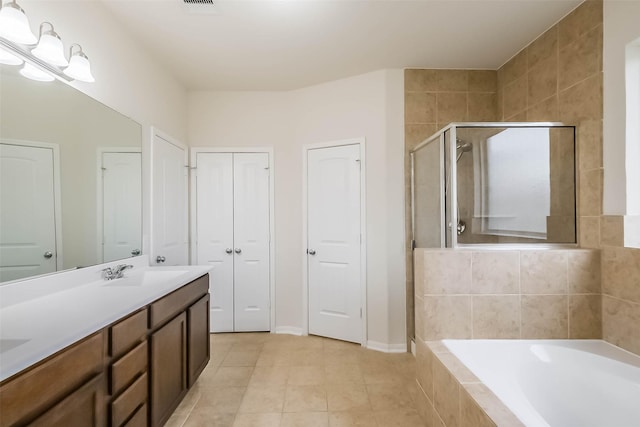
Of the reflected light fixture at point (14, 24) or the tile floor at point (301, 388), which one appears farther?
the tile floor at point (301, 388)

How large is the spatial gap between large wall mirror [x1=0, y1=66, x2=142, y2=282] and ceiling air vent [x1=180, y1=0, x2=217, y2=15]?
0.83m

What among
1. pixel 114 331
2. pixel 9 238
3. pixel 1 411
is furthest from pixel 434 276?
pixel 9 238

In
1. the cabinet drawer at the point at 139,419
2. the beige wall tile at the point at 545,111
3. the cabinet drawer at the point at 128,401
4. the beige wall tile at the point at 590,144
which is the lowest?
the cabinet drawer at the point at 139,419

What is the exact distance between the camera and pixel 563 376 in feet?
4.81

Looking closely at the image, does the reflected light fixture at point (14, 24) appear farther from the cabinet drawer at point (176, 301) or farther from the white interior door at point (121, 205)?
the cabinet drawer at point (176, 301)

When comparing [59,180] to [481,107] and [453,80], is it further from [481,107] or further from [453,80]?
[481,107]

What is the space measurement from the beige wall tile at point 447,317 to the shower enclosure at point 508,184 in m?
0.40

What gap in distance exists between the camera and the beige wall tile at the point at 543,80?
2076 mm

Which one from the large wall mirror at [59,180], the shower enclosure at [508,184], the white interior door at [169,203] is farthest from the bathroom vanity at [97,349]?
the shower enclosure at [508,184]

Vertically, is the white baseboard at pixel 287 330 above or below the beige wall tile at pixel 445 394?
below

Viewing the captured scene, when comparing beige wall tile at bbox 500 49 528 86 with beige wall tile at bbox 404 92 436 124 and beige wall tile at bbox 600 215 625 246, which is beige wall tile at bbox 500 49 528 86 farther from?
beige wall tile at bbox 600 215 625 246

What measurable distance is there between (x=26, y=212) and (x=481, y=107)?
337 centimetres

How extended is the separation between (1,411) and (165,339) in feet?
2.79

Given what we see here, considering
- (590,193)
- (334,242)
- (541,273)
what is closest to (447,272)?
(541,273)
